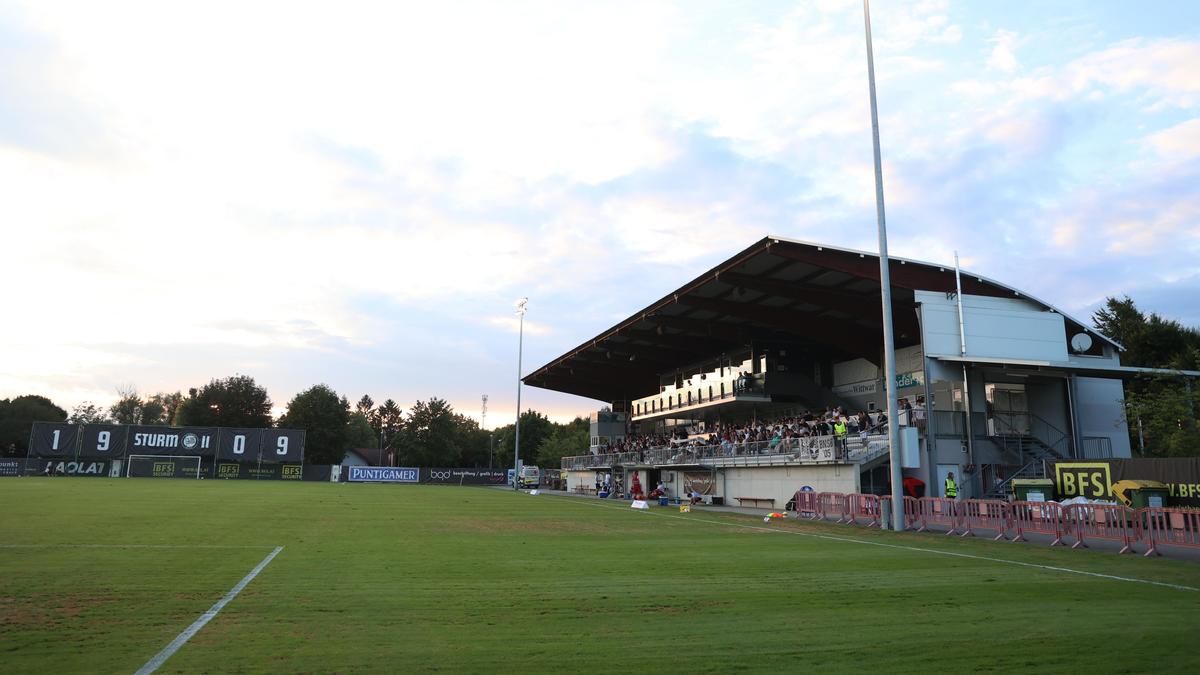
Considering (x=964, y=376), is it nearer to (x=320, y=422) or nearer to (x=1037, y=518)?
(x=1037, y=518)

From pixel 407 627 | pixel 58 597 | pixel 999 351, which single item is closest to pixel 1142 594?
pixel 407 627

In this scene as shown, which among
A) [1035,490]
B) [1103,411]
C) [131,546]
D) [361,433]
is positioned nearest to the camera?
[131,546]

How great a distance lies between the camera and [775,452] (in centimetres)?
3791

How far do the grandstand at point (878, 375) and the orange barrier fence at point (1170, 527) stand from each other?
419 inches

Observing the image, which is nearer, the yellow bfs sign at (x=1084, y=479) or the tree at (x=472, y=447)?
the yellow bfs sign at (x=1084, y=479)

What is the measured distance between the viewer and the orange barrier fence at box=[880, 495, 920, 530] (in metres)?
22.8

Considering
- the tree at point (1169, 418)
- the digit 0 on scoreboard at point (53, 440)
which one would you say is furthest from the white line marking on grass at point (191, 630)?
the digit 0 on scoreboard at point (53, 440)

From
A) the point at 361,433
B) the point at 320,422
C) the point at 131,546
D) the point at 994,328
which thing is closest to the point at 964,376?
the point at 994,328

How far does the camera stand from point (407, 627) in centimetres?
720

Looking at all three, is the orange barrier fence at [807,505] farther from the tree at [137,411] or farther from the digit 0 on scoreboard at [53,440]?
the tree at [137,411]

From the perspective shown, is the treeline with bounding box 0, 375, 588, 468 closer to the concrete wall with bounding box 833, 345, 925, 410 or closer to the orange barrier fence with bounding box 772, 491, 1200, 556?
the concrete wall with bounding box 833, 345, 925, 410

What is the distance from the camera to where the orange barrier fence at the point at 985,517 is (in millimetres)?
19422

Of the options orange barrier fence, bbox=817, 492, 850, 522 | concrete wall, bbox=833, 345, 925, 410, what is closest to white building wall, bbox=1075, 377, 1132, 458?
concrete wall, bbox=833, 345, 925, 410

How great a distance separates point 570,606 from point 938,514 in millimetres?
17054
